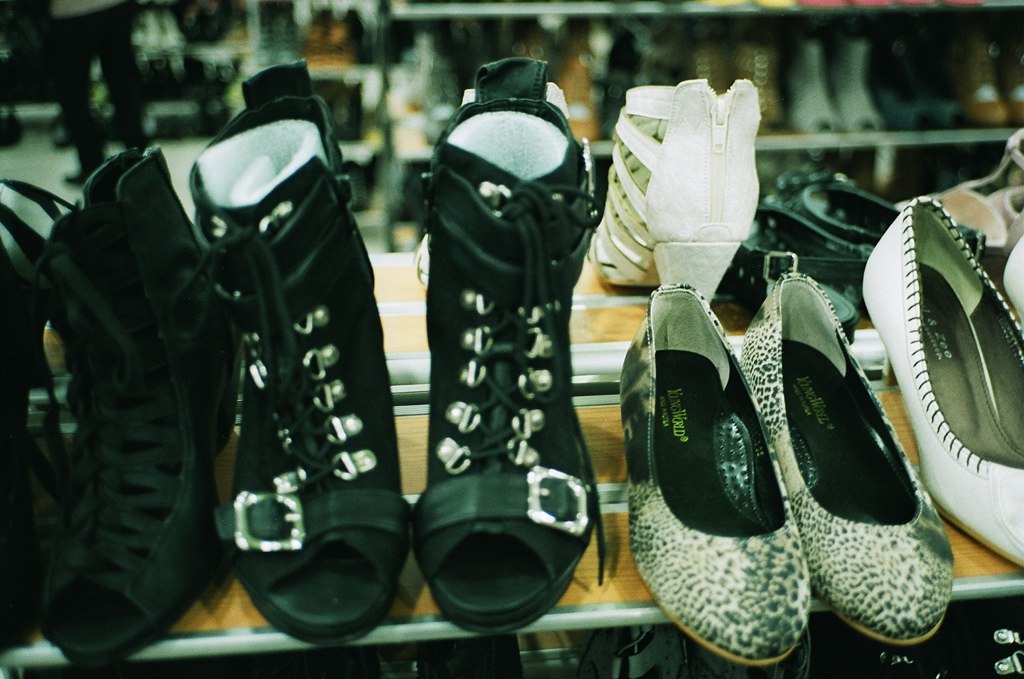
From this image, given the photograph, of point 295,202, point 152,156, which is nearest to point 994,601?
point 295,202

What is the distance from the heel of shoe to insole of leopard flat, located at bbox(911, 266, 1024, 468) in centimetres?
20

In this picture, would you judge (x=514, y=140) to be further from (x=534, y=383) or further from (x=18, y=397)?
(x=18, y=397)

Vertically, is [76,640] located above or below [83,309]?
below

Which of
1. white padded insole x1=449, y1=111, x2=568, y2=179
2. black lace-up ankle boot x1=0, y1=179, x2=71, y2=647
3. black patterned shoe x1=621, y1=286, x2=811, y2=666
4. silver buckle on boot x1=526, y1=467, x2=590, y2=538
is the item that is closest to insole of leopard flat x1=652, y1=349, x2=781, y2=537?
black patterned shoe x1=621, y1=286, x2=811, y2=666

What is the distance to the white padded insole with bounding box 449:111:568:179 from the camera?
1.75 ft

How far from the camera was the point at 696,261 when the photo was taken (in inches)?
30.0

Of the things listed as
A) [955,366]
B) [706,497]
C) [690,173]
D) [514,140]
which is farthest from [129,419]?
[955,366]

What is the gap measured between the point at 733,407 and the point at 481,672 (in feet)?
1.18

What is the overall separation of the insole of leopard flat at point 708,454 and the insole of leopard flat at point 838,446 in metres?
0.05

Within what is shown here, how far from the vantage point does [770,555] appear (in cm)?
49

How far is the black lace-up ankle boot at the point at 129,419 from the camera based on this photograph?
46cm

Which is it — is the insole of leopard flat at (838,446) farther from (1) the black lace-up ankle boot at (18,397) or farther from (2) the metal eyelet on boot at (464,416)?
(1) the black lace-up ankle boot at (18,397)

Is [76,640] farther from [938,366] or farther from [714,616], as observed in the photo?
[938,366]

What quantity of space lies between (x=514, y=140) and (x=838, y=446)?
1.34 ft
